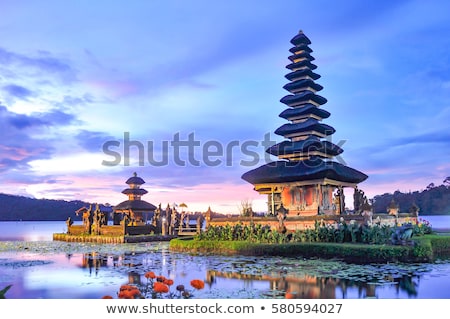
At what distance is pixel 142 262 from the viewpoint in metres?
15.3

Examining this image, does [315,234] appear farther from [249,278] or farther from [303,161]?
[303,161]

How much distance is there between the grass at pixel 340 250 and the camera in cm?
1353

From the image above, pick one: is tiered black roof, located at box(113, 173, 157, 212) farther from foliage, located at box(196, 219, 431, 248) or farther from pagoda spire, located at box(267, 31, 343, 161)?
foliage, located at box(196, 219, 431, 248)

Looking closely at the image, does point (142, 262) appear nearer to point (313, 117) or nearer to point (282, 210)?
point (282, 210)

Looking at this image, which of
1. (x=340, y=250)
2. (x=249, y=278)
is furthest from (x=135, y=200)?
(x=249, y=278)

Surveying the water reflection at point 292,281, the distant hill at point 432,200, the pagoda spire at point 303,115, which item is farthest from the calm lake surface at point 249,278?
the distant hill at point 432,200

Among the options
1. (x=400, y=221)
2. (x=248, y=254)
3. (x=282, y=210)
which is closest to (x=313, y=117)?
(x=400, y=221)

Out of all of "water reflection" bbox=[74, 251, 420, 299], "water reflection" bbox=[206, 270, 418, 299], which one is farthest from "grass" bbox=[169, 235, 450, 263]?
"water reflection" bbox=[206, 270, 418, 299]

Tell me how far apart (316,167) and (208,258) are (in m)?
10.2

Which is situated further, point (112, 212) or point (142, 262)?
point (112, 212)

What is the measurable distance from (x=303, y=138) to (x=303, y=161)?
8.76 ft

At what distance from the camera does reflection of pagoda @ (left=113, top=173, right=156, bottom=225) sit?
132 feet

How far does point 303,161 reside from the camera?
985 inches

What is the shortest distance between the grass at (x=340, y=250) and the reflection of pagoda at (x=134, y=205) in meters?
22.1
